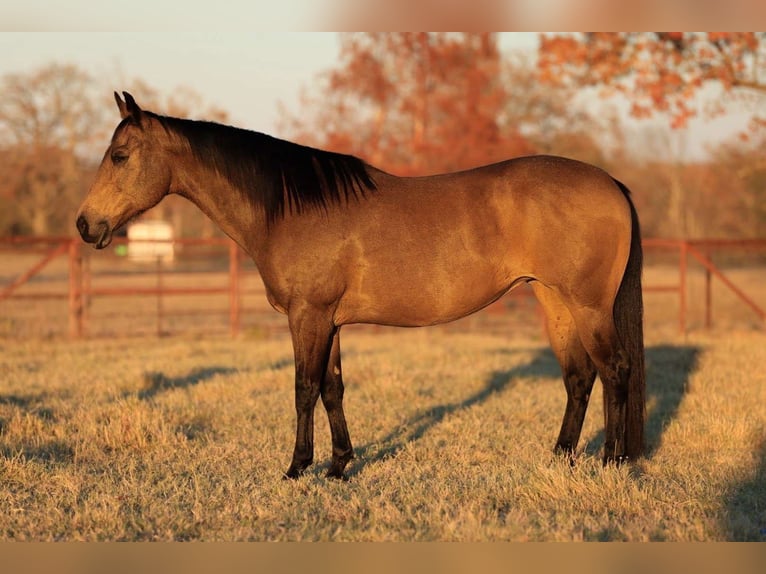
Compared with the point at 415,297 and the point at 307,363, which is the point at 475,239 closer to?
the point at 415,297

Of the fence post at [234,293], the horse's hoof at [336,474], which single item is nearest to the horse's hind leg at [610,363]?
the horse's hoof at [336,474]

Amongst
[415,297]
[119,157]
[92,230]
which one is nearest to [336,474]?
[415,297]

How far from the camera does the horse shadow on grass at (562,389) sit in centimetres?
585

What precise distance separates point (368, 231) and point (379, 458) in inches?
64.1

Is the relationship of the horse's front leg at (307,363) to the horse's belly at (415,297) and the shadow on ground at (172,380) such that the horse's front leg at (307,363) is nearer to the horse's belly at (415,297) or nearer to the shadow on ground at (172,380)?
the horse's belly at (415,297)

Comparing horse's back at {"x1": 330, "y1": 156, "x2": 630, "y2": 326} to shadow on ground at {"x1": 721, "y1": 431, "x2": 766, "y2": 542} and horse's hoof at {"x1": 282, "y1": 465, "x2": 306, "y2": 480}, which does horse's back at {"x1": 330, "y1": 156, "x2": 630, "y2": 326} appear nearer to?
horse's hoof at {"x1": 282, "y1": 465, "x2": 306, "y2": 480}

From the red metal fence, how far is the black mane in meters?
4.37

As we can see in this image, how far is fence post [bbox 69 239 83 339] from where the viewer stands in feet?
41.7

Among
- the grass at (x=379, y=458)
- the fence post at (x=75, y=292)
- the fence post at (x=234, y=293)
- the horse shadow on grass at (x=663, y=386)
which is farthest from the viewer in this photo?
the fence post at (x=234, y=293)

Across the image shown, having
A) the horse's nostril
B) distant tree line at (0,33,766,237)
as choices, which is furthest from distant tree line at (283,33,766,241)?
the horse's nostril

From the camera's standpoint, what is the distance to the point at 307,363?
5.01 metres

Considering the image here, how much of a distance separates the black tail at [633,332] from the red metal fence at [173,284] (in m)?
5.95

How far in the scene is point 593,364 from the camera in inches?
222

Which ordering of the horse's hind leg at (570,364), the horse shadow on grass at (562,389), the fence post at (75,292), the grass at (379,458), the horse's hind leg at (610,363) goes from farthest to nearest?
1. the fence post at (75,292)
2. the horse shadow on grass at (562,389)
3. the horse's hind leg at (570,364)
4. the horse's hind leg at (610,363)
5. the grass at (379,458)
